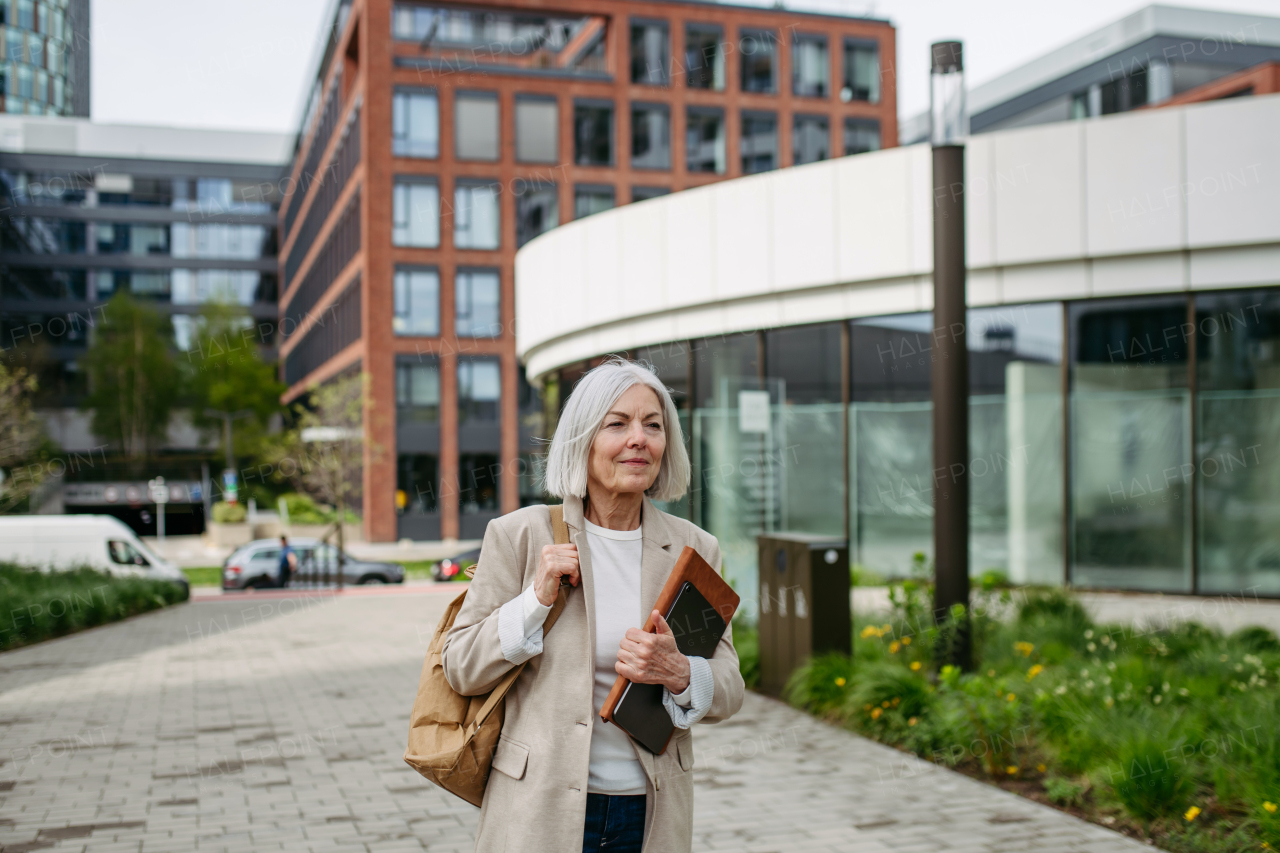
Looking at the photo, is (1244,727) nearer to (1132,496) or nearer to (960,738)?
(960,738)

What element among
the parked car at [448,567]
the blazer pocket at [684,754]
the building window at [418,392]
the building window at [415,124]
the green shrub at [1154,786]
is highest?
the building window at [415,124]

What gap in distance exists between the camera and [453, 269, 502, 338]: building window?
4622cm

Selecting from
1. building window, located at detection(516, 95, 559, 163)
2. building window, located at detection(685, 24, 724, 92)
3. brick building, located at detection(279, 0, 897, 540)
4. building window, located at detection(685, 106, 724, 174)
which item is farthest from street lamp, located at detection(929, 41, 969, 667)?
building window, located at detection(685, 24, 724, 92)

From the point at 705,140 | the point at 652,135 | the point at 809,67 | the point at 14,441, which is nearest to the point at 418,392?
the point at 652,135

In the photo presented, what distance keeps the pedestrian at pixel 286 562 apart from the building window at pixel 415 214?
2166 centimetres

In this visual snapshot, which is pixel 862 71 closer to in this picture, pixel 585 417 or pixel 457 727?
pixel 585 417

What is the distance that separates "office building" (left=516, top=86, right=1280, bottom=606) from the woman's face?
967 cm

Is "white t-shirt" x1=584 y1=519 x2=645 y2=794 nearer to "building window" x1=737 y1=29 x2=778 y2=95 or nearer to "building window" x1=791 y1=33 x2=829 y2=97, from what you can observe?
"building window" x1=737 y1=29 x2=778 y2=95

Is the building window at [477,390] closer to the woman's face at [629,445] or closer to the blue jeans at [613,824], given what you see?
the woman's face at [629,445]

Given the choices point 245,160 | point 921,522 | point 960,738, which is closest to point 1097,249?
point 921,522

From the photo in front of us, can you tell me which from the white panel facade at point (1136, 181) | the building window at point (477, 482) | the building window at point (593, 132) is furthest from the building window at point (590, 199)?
the white panel facade at point (1136, 181)

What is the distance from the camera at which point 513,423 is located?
46.7 metres

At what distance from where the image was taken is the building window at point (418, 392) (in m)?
46.1

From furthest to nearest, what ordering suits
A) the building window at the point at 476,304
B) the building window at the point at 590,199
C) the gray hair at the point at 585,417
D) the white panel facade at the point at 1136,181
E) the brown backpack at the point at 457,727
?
the building window at the point at 590,199, the building window at the point at 476,304, the white panel facade at the point at 1136,181, the gray hair at the point at 585,417, the brown backpack at the point at 457,727
